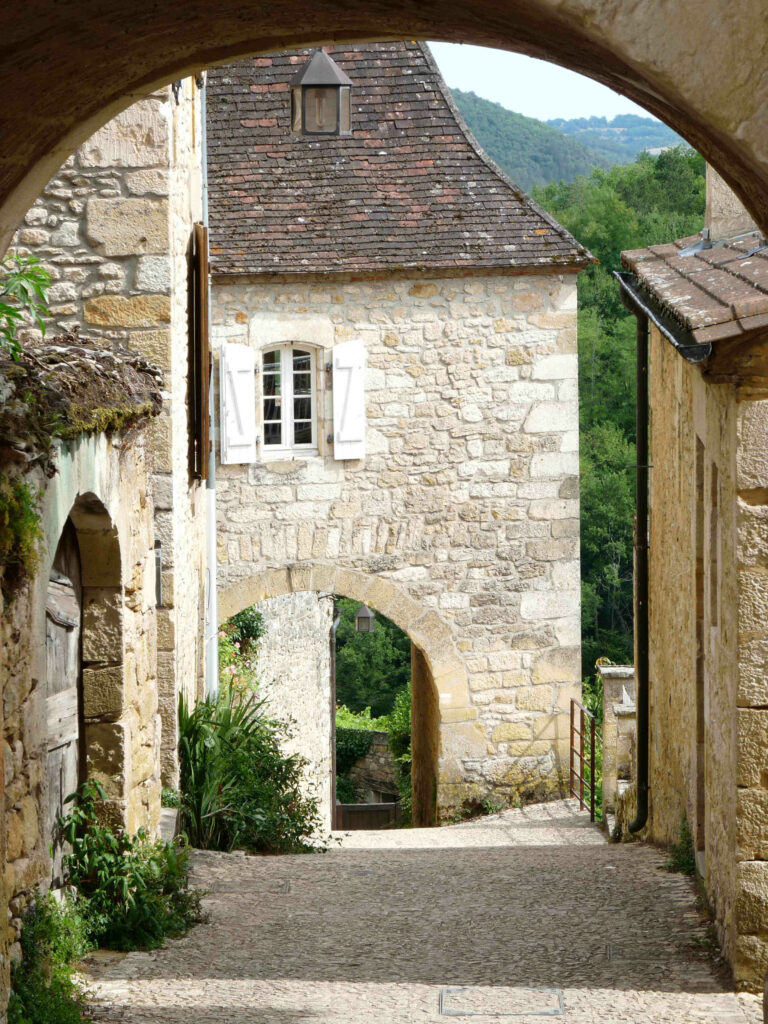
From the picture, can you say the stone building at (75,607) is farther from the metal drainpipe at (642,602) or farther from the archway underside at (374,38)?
the metal drainpipe at (642,602)

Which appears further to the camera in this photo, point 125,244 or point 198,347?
point 198,347

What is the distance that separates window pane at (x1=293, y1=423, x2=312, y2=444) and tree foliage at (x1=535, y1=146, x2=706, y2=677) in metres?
16.1

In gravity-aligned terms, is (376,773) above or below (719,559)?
below

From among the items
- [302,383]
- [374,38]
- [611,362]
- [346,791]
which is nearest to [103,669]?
[374,38]

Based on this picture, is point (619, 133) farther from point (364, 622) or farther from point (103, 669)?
point (103, 669)

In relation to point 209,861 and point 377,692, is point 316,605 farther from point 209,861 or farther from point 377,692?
point 377,692

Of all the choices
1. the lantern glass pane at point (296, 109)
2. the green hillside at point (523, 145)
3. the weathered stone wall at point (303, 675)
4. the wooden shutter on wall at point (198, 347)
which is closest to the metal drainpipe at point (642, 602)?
the wooden shutter on wall at point (198, 347)

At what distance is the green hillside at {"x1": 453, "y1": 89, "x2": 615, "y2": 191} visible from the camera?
60.2 m

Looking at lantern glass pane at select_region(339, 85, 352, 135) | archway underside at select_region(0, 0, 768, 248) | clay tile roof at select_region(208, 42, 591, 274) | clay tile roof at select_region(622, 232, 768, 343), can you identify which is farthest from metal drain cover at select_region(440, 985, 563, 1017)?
lantern glass pane at select_region(339, 85, 352, 135)

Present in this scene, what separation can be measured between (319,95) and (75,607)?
7.09m

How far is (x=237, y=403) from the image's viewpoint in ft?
36.8

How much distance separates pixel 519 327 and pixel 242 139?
305 cm

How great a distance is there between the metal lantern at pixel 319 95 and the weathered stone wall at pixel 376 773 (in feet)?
56.4

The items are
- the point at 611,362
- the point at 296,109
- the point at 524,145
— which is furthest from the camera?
the point at 524,145
